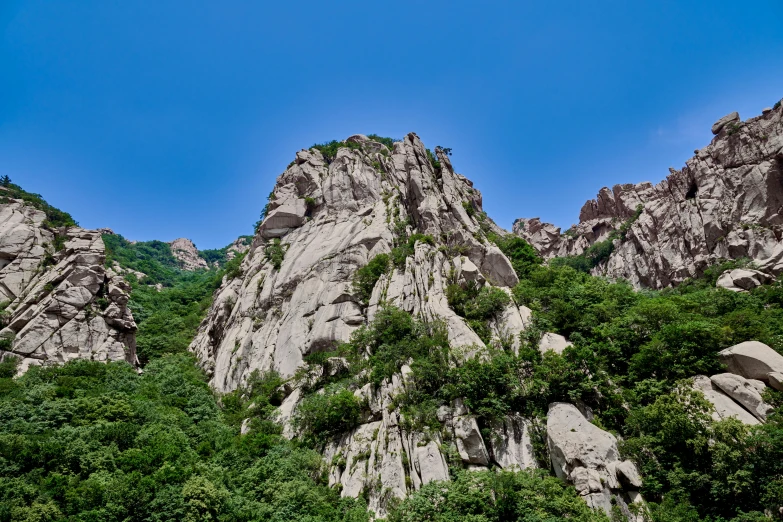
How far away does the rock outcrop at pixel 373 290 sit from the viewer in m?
24.4

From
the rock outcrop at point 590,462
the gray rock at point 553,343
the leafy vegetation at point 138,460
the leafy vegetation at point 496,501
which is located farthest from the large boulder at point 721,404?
the leafy vegetation at point 138,460

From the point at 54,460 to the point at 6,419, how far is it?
266 inches

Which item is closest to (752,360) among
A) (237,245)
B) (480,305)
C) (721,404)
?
(721,404)

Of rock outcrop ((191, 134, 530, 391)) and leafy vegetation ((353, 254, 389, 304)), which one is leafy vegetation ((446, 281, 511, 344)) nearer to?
rock outcrop ((191, 134, 530, 391))

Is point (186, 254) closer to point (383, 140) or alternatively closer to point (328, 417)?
point (383, 140)

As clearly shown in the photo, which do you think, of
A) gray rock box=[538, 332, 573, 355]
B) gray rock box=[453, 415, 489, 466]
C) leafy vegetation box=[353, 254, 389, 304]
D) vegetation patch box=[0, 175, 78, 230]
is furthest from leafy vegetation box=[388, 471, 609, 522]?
vegetation patch box=[0, 175, 78, 230]

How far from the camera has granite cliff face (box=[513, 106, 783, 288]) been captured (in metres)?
51.0

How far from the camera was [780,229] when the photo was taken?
48.4m

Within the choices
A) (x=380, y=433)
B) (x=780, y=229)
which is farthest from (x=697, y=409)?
(x=780, y=229)

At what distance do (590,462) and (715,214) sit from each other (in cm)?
5420

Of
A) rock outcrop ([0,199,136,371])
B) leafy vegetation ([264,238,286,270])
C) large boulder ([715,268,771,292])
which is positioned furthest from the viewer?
leafy vegetation ([264,238,286,270])

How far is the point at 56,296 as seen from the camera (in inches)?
1519

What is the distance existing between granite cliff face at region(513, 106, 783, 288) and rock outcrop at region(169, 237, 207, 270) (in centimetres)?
12132

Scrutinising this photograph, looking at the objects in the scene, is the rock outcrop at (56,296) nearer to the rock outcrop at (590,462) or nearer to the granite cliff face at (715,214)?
the rock outcrop at (590,462)
